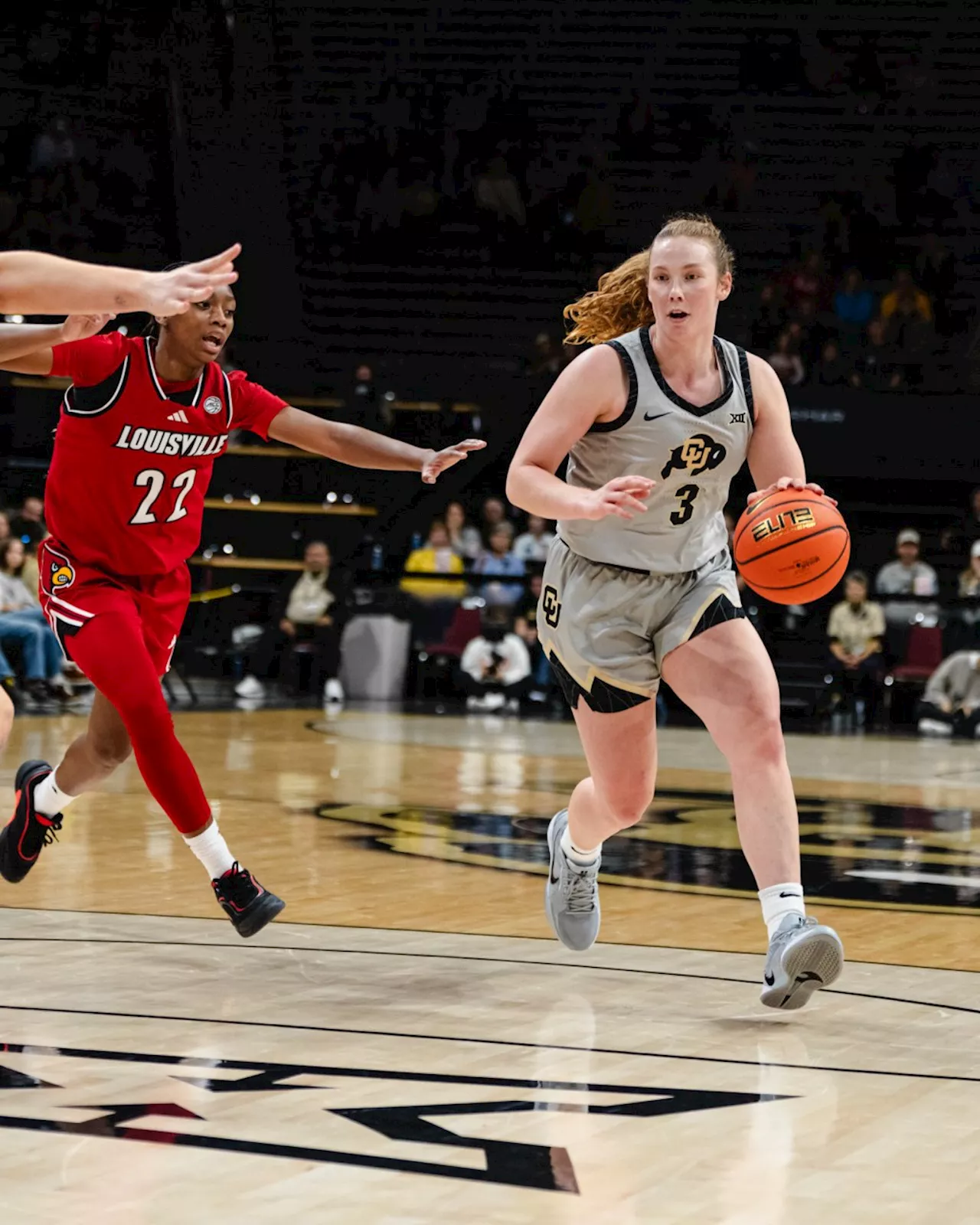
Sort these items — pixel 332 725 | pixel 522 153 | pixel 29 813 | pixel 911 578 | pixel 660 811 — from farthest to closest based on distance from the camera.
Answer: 1. pixel 522 153
2. pixel 911 578
3. pixel 332 725
4. pixel 660 811
5. pixel 29 813

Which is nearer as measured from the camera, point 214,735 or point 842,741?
point 214,735

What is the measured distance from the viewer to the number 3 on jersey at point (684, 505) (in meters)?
4.64

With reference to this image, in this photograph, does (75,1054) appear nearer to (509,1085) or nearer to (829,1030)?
(509,1085)

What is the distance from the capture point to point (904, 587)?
15641mm

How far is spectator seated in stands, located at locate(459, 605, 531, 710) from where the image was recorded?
15531 millimetres

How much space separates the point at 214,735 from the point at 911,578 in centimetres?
668

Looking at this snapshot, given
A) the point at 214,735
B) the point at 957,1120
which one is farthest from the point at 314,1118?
the point at 214,735

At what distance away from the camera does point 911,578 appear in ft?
51.2

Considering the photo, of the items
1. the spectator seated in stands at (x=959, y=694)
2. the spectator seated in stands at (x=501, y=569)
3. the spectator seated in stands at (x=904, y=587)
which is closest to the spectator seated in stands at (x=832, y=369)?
the spectator seated in stands at (x=904, y=587)

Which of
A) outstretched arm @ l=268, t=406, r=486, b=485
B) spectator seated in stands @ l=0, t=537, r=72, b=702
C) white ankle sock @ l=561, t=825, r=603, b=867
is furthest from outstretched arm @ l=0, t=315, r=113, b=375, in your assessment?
spectator seated in stands @ l=0, t=537, r=72, b=702

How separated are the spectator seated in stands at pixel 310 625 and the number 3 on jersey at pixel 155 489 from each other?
426 inches

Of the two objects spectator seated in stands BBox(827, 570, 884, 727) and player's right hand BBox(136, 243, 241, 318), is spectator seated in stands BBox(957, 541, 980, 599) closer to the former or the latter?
spectator seated in stands BBox(827, 570, 884, 727)

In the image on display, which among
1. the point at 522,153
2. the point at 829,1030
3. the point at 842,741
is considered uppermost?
the point at 522,153

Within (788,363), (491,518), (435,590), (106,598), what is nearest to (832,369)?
(788,363)
